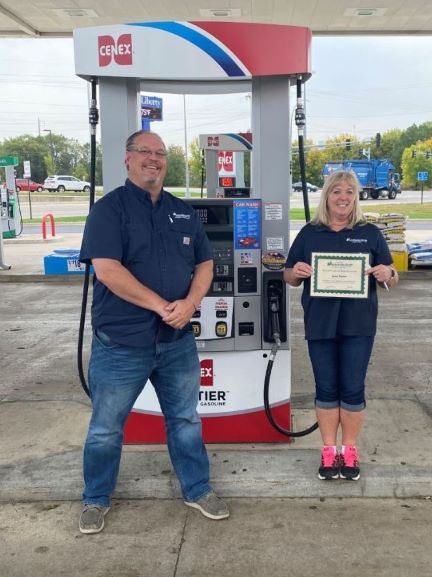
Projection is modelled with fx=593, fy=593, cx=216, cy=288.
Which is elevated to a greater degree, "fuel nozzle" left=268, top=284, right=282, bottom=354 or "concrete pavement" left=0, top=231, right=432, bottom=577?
"fuel nozzle" left=268, top=284, right=282, bottom=354

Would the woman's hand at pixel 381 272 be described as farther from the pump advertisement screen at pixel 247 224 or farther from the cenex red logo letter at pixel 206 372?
the cenex red logo letter at pixel 206 372

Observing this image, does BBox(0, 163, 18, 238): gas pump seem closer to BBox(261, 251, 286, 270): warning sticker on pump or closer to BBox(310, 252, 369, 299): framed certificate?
BBox(261, 251, 286, 270): warning sticker on pump

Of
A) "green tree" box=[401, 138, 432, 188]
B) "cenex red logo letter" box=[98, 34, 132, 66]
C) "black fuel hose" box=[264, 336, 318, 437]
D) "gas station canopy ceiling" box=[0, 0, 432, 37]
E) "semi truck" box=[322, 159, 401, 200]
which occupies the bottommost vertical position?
"black fuel hose" box=[264, 336, 318, 437]

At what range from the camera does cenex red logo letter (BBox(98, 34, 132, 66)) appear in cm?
314

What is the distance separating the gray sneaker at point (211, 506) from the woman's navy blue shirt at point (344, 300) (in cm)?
99

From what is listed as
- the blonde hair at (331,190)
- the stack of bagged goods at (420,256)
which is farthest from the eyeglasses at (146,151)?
the stack of bagged goods at (420,256)

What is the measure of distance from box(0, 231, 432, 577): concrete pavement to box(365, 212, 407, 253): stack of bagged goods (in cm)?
629

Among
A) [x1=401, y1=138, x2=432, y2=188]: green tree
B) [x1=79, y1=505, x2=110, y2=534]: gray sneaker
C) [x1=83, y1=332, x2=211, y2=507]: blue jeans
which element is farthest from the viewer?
[x1=401, y1=138, x2=432, y2=188]: green tree

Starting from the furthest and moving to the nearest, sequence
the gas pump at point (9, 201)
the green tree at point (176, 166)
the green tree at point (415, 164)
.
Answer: the green tree at point (415, 164)
the gas pump at point (9, 201)
the green tree at point (176, 166)

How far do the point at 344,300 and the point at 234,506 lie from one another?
4.14 feet

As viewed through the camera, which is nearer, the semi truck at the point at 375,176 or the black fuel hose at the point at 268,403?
the black fuel hose at the point at 268,403

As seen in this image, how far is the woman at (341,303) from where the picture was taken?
3.04 meters

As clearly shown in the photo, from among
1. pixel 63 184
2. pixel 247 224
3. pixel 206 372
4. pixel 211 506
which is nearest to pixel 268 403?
pixel 206 372

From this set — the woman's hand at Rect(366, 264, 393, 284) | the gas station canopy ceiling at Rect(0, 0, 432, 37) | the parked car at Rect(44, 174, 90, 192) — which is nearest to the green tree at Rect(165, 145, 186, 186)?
the woman's hand at Rect(366, 264, 393, 284)
